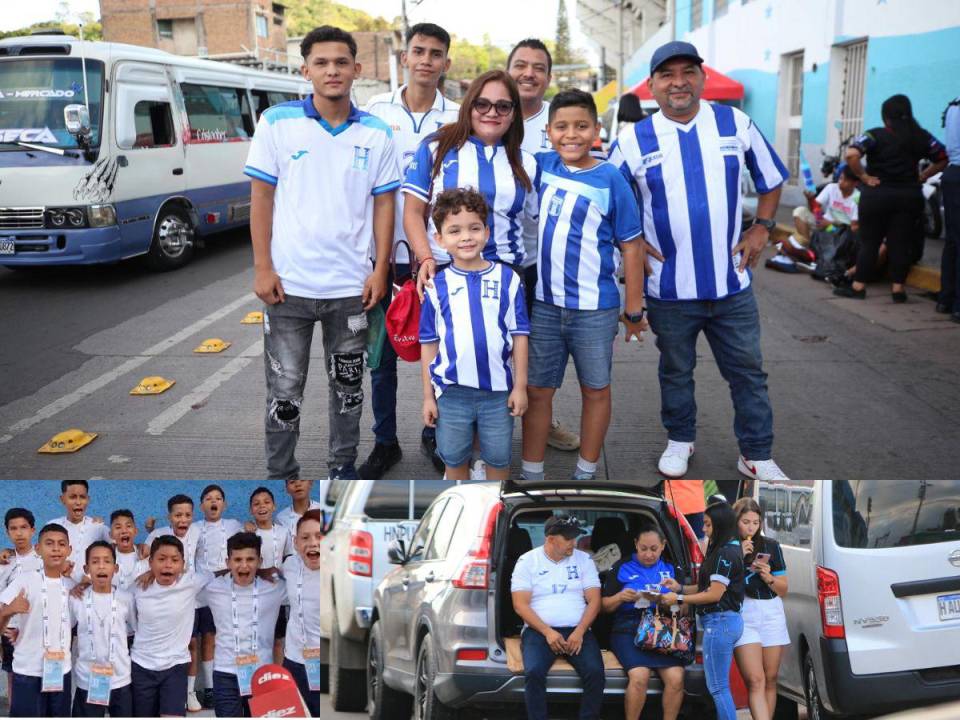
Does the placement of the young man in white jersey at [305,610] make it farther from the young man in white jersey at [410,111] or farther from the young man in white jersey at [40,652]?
the young man in white jersey at [410,111]

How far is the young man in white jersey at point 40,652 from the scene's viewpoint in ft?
9.53

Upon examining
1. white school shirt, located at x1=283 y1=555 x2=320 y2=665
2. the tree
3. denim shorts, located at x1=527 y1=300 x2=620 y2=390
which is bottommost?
white school shirt, located at x1=283 y1=555 x2=320 y2=665

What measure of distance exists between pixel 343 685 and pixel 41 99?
905 centimetres

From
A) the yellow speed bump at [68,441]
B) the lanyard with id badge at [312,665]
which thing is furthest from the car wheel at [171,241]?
the lanyard with id badge at [312,665]

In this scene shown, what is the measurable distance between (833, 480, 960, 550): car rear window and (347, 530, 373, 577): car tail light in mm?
1334

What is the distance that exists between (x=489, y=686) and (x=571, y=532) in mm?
480

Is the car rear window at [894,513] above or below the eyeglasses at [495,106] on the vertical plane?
below

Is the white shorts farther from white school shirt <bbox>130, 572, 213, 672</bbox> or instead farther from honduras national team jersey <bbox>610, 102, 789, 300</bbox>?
honduras national team jersey <bbox>610, 102, 789, 300</bbox>

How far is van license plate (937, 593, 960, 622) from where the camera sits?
278 cm

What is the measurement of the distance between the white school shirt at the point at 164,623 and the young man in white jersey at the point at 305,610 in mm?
282

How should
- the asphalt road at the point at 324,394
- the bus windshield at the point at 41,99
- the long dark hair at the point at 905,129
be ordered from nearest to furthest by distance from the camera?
the asphalt road at the point at 324,394, the long dark hair at the point at 905,129, the bus windshield at the point at 41,99

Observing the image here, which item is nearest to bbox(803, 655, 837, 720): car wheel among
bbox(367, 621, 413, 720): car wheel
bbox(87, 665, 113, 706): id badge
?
bbox(367, 621, 413, 720): car wheel

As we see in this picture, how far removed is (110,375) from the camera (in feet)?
23.6

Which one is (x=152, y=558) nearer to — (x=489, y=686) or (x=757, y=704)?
(x=489, y=686)
